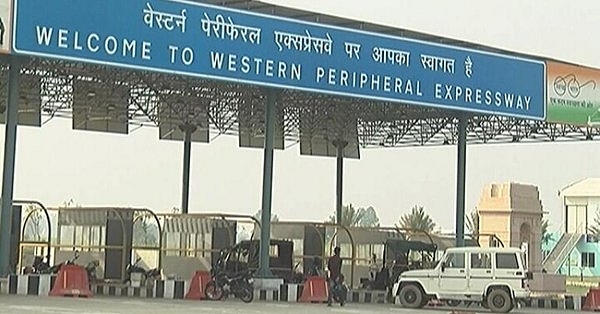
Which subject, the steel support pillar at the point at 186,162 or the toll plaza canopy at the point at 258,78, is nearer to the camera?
the toll plaza canopy at the point at 258,78

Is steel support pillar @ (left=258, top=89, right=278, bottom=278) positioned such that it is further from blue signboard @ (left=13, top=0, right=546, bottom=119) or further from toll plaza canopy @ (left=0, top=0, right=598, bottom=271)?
blue signboard @ (left=13, top=0, right=546, bottom=119)

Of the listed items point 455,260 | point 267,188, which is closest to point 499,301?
point 455,260

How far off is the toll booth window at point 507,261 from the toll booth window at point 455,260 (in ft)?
2.89

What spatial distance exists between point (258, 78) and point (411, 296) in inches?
253

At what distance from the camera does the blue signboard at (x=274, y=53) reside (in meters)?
26.8

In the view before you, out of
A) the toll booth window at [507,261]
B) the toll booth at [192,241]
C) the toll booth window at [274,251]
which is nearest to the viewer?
the toll booth window at [507,261]

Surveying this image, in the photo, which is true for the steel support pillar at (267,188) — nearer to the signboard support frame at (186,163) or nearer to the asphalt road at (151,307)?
the asphalt road at (151,307)

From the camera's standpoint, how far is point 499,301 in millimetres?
29156

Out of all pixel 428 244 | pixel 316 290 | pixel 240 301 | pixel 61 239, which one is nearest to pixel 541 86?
pixel 428 244

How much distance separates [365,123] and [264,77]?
15160mm

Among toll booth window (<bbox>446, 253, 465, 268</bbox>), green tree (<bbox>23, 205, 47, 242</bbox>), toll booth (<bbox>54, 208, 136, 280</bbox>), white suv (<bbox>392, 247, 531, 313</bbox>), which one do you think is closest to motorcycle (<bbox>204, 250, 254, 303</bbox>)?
toll booth (<bbox>54, 208, 136, 280</bbox>)

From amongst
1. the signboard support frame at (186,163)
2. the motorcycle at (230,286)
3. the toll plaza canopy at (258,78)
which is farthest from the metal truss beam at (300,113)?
the motorcycle at (230,286)

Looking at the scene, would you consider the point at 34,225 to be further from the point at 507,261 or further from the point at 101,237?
the point at 507,261

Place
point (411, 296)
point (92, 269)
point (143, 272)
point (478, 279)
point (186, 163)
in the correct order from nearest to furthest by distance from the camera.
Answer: point (478, 279)
point (411, 296)
point (92, 269)
point (143, 272)
point (186, 163)
